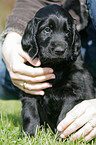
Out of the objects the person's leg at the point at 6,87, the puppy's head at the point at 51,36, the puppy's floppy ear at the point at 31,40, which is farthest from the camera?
the person's leg at the point at 6,87

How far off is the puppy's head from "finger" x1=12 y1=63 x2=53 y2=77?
4.5 inches

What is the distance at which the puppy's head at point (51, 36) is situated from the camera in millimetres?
1898

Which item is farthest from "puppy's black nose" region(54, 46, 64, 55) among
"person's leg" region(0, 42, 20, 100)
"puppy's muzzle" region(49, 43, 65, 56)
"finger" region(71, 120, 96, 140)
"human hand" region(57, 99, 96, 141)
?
"person's leg" region(0, 42, 20, 100)

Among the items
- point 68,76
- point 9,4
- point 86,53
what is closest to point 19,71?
point 68,76

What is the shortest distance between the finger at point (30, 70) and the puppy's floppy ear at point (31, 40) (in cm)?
12

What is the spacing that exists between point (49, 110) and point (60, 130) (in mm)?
338

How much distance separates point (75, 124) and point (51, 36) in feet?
2.63

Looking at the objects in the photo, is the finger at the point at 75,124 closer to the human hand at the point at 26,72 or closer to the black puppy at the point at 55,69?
the black puppy at the point at 55,69

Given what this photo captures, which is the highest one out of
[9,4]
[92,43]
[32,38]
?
[32,38]

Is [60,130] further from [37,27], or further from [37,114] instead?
[37,27]

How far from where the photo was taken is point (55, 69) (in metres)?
2.09

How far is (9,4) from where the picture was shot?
1243 centimetres

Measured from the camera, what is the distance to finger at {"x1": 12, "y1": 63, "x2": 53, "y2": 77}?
79.3 inches

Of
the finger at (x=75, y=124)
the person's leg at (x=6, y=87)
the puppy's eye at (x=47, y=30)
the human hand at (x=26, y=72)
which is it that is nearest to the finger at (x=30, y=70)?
the human hand at (x=26, y=72)
